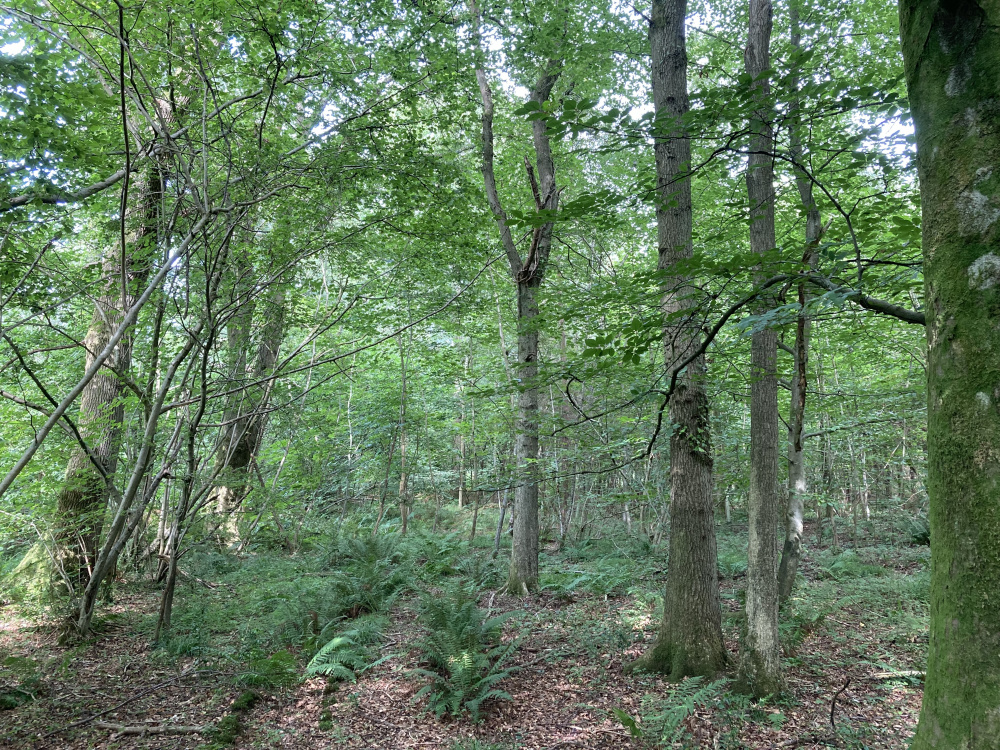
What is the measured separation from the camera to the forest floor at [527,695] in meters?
4.16

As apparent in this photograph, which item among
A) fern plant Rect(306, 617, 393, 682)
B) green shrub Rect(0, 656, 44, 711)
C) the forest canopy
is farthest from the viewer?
fern plant Rect(306, 617, 393, 682)

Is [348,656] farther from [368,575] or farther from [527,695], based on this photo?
[368,575]

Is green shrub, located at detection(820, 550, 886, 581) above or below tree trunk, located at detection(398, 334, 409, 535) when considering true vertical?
below

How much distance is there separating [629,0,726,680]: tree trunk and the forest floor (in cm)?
31

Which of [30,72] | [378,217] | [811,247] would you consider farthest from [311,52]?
[811,247]

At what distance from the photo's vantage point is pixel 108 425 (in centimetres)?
673

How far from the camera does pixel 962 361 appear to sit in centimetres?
137

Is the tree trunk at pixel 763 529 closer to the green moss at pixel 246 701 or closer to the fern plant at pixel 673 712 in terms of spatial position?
the fern plant at pixel 673 712

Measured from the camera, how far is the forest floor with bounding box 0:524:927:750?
416 cm

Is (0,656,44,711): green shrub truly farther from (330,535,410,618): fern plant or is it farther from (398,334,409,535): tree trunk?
(398,334,409,535): tree trunk

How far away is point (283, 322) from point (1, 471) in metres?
5.51

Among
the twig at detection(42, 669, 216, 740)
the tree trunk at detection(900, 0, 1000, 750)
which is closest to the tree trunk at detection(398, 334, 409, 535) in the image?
the twig at detection(42, 669, 216, 740)

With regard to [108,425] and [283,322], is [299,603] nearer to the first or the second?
[108,425]

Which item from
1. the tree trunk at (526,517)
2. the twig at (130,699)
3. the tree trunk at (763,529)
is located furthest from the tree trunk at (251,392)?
the tree trunk at (763,529)
